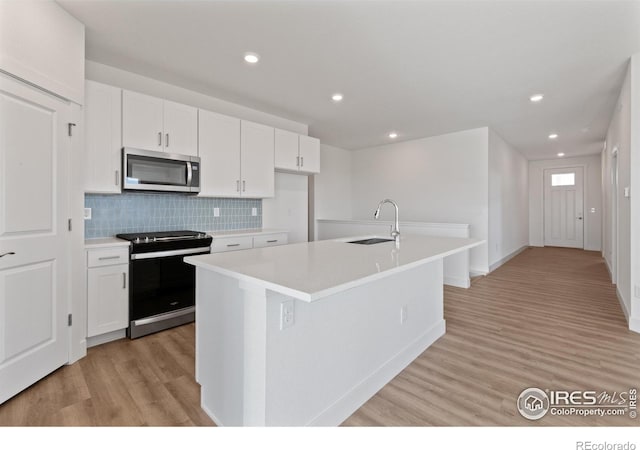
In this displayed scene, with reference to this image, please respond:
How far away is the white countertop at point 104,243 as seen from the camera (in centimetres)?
252

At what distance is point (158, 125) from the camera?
3025 mm

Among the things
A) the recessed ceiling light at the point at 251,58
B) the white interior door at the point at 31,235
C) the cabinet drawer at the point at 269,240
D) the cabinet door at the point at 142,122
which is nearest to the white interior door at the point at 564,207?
the cabinet drawer at the point at 269,240

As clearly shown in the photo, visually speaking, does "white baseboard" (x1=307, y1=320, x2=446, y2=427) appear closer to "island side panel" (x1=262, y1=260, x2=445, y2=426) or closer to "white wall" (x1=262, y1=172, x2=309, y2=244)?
"island side panel" (x1=262, y1=260, x2=445, y2=426)

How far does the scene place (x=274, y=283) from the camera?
1236mm

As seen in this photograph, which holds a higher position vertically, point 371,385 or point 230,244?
point 230,244

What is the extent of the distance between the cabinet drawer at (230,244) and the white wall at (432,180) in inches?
147

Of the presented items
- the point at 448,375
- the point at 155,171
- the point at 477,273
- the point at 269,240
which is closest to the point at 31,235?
the point at 155,171

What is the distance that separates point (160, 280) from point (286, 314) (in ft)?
6.50

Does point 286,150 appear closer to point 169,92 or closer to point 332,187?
point 169,92

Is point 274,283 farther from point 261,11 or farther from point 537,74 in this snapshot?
point 537,74

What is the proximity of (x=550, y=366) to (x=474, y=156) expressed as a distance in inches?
155

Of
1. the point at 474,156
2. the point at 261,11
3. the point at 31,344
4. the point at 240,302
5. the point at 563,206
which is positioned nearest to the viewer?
the point at 240,302

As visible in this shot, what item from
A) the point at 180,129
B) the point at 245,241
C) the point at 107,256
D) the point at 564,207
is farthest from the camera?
the point at 564,207

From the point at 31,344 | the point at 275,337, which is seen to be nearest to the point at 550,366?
the point at 275,337
